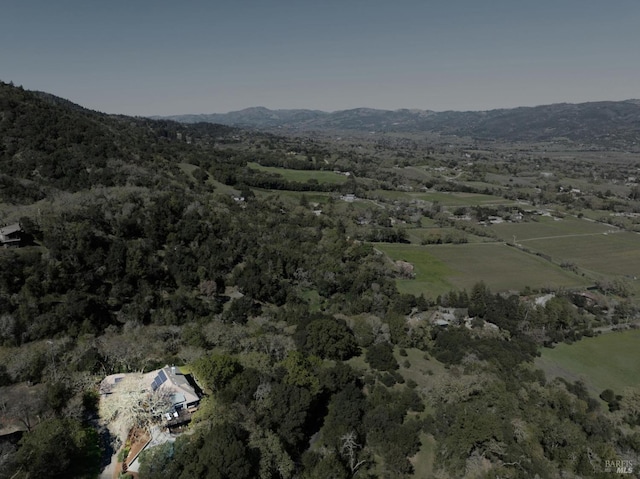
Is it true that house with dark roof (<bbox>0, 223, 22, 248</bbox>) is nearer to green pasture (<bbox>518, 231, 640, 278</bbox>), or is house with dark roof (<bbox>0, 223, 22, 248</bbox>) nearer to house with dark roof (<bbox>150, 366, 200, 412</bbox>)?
house with dark roof (<bbox>150, 366, 200, 412</bbox>)

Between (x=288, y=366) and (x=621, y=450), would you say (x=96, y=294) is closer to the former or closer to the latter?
(x=288, y=366)

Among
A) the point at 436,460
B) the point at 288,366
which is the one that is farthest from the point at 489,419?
the point at 288,366

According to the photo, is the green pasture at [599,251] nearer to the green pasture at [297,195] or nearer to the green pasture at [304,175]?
the green pasture at [297,195]

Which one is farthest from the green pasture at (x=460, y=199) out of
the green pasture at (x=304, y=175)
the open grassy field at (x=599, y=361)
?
the open grassy field at (x=599, y=361)

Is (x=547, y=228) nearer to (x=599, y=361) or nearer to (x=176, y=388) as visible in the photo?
(x=599, y=361)

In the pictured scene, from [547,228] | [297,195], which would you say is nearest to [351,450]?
[297,195]

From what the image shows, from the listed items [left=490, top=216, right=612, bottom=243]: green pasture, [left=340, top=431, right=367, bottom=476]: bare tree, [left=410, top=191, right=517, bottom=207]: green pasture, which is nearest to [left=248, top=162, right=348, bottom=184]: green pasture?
[left=410, top=191, right=517, bottom=207]: green pasture
